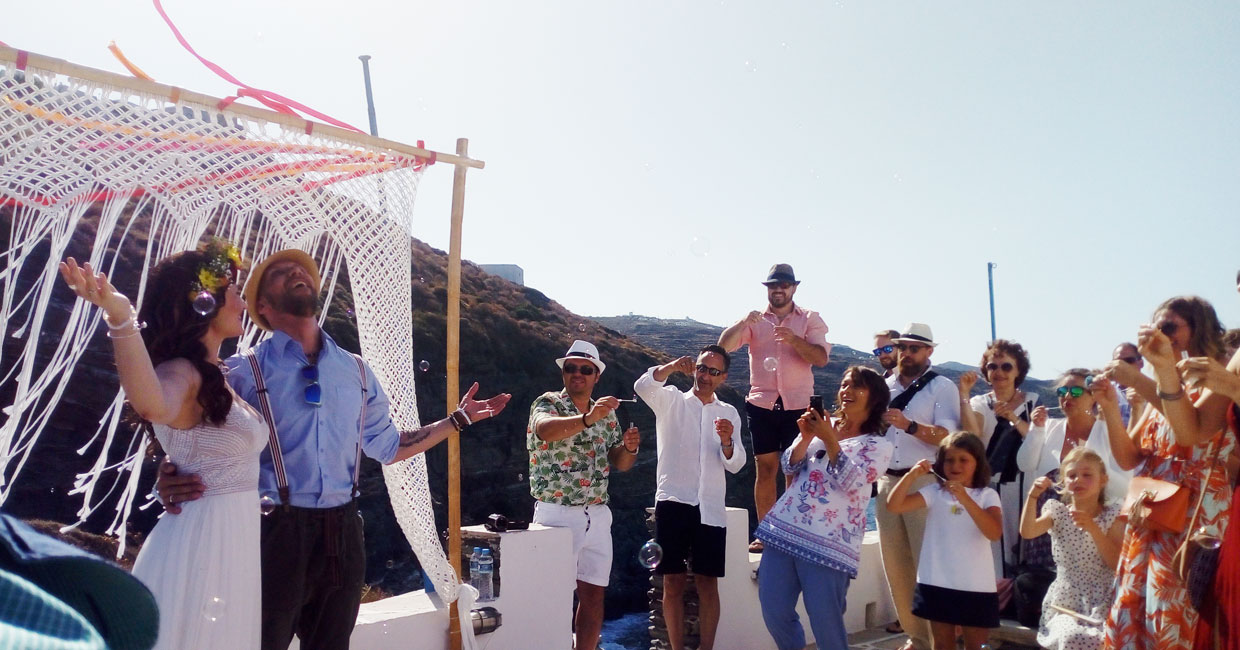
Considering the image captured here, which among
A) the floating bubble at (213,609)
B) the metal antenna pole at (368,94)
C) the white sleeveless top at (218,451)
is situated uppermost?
the metal antenna pole at (368,94)

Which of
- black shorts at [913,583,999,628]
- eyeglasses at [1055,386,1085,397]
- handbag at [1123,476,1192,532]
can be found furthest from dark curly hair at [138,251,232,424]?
eyeglasses at [1055,386,1085,397]

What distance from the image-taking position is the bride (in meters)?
2.48

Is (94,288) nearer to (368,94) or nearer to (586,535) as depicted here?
(586,535)

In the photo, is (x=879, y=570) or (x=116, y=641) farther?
(x=879, y=570)

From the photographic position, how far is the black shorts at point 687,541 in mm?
4684

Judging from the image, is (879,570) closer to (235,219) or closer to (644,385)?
(644,385)

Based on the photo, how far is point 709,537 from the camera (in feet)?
15.4

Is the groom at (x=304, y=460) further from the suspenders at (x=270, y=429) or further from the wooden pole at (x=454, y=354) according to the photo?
the wooden pole at (x=454, y=354)

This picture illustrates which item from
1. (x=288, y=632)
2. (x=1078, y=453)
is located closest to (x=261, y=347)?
(x=288, y=632)

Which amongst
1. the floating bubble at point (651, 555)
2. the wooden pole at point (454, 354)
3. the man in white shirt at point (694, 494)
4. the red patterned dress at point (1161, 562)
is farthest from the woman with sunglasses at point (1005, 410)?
the wooden pole at point (454, 354)

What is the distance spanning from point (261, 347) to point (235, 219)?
1.94 ft

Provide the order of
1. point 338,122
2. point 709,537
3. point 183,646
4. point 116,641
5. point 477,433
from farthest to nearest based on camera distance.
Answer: point 477,433 → point 709,537 → point 338,122 → point 183,646 → point 116,641

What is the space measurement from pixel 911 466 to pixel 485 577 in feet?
7.19

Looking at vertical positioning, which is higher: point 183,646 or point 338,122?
point 338,122
